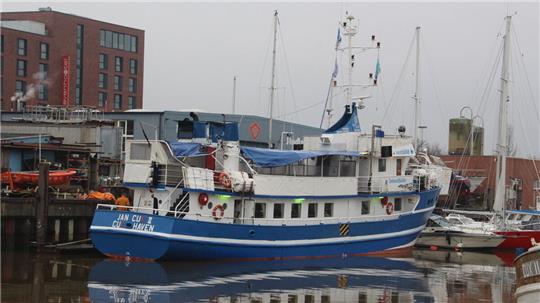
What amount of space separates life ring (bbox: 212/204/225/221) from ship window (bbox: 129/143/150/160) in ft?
10.7

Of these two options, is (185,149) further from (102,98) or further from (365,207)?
(102,98)

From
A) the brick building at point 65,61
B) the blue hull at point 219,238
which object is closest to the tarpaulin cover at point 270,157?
the blue hull at point 219,238

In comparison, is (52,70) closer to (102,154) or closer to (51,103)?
(51,103)

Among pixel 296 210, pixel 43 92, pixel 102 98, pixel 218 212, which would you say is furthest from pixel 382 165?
pixel 102 98

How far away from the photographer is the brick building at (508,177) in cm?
5628

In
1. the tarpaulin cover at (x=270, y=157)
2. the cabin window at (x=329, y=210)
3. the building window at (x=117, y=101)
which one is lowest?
the cabin window at (x=329, y=210)

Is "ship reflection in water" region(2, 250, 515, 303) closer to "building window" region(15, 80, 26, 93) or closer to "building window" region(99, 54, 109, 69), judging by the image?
"building window" region(15, 80, 26, 93)

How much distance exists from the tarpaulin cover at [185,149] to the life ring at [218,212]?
2.16m

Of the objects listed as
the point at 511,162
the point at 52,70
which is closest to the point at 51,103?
the point at 52,70


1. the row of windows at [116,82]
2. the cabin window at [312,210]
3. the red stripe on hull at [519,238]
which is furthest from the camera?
the row of windows at [116,82]

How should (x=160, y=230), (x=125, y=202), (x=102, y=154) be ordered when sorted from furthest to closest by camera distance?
1. (x=102, y=154)
2. (x=125, y=202)
3. (x=160, y=230)

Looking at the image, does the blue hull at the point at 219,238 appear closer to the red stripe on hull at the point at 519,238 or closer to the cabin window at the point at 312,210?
the cabin window at the point at 312,210

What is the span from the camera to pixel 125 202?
31.7 m

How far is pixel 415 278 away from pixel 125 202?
11444 millimetres
